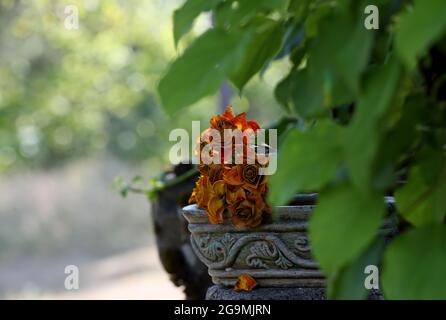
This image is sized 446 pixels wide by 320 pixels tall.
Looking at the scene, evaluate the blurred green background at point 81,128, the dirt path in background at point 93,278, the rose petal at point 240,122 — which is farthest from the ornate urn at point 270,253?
the blurred green background at point 81,128

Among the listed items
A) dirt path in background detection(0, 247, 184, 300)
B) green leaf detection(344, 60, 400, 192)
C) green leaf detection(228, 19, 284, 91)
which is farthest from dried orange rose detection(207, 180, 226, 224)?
dirt path in background detection(0, 247, 184, 300)

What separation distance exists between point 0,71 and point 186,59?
1246 cm

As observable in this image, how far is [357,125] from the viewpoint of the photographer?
76 cm

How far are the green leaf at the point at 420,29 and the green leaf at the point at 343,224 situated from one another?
15cm

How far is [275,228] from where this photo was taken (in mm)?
1998

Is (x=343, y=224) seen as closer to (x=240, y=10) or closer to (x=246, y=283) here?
(x=240, y=10)

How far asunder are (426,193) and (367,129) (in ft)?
0.60

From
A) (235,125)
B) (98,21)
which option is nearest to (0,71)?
(98,21)

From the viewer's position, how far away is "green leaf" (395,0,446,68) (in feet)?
2.34

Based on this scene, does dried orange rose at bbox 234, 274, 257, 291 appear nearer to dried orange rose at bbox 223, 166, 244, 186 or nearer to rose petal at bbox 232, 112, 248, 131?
dried orange rose at bbox 223, 166, 244, 186

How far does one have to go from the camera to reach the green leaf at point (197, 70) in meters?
0.88

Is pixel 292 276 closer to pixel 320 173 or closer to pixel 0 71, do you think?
pixel 320 173

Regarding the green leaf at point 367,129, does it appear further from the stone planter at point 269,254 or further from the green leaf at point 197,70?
the stone planter at point 269,254
